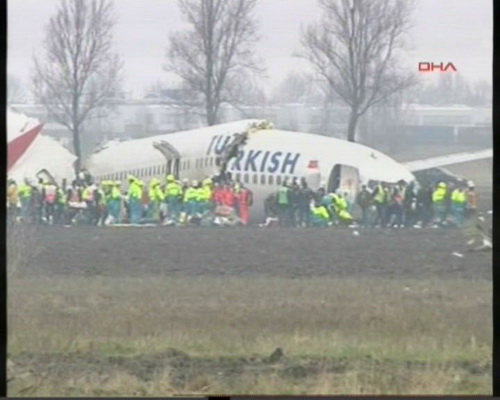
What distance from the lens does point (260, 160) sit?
94.5ft

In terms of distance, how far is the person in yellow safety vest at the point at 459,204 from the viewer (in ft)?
94.4

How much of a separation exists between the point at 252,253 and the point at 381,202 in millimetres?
607

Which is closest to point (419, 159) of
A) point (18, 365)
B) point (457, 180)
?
point (457, 180)

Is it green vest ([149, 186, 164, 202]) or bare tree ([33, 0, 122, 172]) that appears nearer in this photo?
bare tree ([33, 0, 122, 172])

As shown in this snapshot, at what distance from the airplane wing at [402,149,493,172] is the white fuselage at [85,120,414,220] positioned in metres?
0.04

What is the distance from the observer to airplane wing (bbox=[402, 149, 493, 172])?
2873 cm

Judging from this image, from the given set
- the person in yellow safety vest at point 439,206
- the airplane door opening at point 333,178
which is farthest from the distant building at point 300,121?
the person in yellow safety vest at point 439,206

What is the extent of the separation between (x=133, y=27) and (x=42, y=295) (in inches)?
48.7

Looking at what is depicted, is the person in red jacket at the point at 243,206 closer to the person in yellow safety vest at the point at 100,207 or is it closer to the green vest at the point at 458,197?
the person in yellow safety vest at the point at 100,207

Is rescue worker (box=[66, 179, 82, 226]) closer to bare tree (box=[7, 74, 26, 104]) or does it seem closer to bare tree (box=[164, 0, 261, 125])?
bare tree (box=[7, 74, 26, 104])

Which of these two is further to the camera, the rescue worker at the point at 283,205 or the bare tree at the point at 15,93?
the rescue worker at the point at 283,205

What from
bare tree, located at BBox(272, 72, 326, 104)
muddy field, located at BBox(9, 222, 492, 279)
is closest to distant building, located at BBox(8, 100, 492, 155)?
bare tree, located at BBox(272, 72, 326, 104)

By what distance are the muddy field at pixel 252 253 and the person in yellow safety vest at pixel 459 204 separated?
2.2 inches

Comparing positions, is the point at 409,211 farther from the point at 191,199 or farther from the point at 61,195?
the point at 61,195
